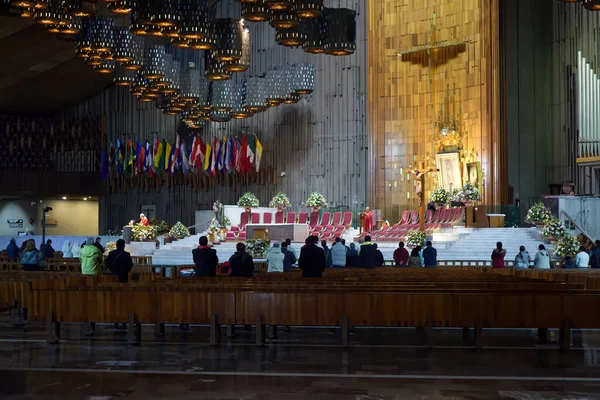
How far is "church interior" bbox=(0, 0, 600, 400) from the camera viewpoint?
729 centimetres

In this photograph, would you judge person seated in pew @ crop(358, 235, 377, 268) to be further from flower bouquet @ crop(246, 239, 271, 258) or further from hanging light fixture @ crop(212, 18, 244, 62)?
hanging light fixture @ crop(212, 18, 244, 62)

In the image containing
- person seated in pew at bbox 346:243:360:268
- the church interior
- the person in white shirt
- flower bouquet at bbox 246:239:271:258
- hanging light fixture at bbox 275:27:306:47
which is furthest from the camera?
flower bouquet at bbox 246:239:271:258

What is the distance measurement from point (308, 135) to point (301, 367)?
78.6ft

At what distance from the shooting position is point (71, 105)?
119 ft

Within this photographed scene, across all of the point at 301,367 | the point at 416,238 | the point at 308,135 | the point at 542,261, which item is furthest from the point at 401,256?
the point at 308,135

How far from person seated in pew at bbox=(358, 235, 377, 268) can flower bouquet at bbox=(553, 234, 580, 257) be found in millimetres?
5048

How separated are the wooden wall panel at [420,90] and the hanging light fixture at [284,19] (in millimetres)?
10077

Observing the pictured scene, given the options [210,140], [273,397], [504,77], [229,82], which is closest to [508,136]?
[504,77]

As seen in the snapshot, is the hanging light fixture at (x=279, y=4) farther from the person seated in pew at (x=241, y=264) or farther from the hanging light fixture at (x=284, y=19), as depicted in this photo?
the person seated in pew at (x=241, y=264)

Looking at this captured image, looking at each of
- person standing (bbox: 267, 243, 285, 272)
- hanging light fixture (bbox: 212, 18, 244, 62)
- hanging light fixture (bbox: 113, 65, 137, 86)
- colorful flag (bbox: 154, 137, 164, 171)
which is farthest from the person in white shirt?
colorful flag (bbox: 154, 137, 164, 171)

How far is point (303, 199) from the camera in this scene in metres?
30.2

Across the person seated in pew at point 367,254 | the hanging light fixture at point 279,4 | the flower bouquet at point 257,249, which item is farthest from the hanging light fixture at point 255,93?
the person seated in pew at point 367,254

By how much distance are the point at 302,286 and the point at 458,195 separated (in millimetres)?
16477

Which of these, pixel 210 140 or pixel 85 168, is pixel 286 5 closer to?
pixel 210 140
